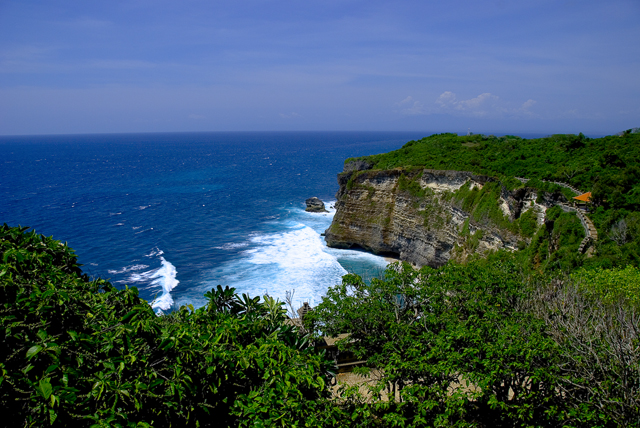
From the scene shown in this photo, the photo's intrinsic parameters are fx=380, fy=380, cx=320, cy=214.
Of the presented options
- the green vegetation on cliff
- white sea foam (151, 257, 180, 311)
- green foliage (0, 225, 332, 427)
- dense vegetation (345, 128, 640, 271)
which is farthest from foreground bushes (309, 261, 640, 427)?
white sea foam (151, 257, 180, 311)

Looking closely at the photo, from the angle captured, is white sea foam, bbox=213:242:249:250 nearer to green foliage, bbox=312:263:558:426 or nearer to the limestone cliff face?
the limestone cliff face

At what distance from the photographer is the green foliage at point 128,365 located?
22.4 ft

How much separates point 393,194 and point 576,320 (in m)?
38.9

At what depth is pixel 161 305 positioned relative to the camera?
3691 centimetres

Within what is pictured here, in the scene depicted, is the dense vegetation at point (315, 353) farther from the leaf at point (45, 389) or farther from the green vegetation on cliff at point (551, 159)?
the green vegetation on cliff at point (551, 159)

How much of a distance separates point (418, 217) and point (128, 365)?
43157 millimetres

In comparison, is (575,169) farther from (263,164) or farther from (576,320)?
(263,164)

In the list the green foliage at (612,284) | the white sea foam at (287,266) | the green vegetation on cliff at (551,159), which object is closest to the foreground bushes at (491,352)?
the green foliage at (612,284)

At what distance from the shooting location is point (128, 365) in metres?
8.19

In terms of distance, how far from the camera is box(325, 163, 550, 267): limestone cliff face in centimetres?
3784

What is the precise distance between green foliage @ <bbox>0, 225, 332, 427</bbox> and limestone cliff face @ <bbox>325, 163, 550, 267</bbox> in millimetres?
30750

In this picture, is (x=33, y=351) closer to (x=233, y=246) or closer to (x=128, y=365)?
(x=128, y=365)

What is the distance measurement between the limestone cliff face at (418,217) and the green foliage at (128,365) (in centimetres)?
3075

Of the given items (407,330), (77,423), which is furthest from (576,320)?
(77,423)
